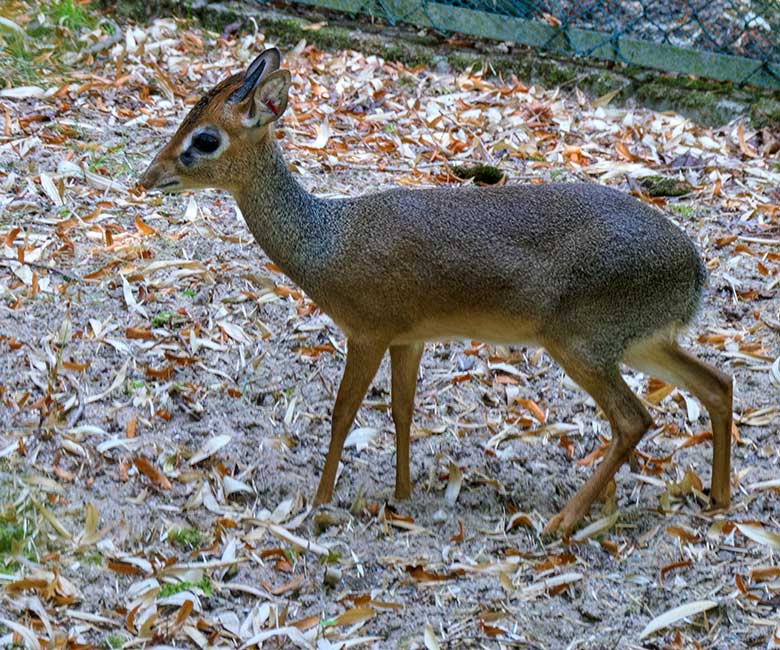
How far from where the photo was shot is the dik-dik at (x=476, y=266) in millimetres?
4152

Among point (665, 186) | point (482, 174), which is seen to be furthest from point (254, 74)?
point (665, 186)

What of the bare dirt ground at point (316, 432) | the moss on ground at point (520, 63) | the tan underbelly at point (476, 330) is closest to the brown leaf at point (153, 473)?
the bare dirt ground at point (316, 432)

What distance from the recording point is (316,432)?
4.89m

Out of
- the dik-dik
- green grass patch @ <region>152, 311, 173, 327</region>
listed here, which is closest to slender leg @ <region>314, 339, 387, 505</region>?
the dik-dik

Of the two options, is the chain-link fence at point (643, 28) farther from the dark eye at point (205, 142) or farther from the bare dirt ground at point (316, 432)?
the dark eye at point (205, 142)

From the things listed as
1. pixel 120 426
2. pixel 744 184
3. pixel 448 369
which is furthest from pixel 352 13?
pixel 120 426

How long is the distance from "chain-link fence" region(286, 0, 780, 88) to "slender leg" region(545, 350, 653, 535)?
3990 mm

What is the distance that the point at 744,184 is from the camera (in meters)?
6.68

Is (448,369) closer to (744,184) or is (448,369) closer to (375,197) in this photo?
(375,197)

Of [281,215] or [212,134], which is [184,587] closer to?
[281,215]

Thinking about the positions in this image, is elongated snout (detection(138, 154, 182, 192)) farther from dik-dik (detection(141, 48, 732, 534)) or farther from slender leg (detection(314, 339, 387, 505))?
slender leg (detection(314, 339, 387, 505))

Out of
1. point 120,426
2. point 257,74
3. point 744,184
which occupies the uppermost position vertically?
point 257,74

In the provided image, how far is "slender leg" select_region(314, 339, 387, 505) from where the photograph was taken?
14.3ft

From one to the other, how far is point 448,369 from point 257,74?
169 centimetres
